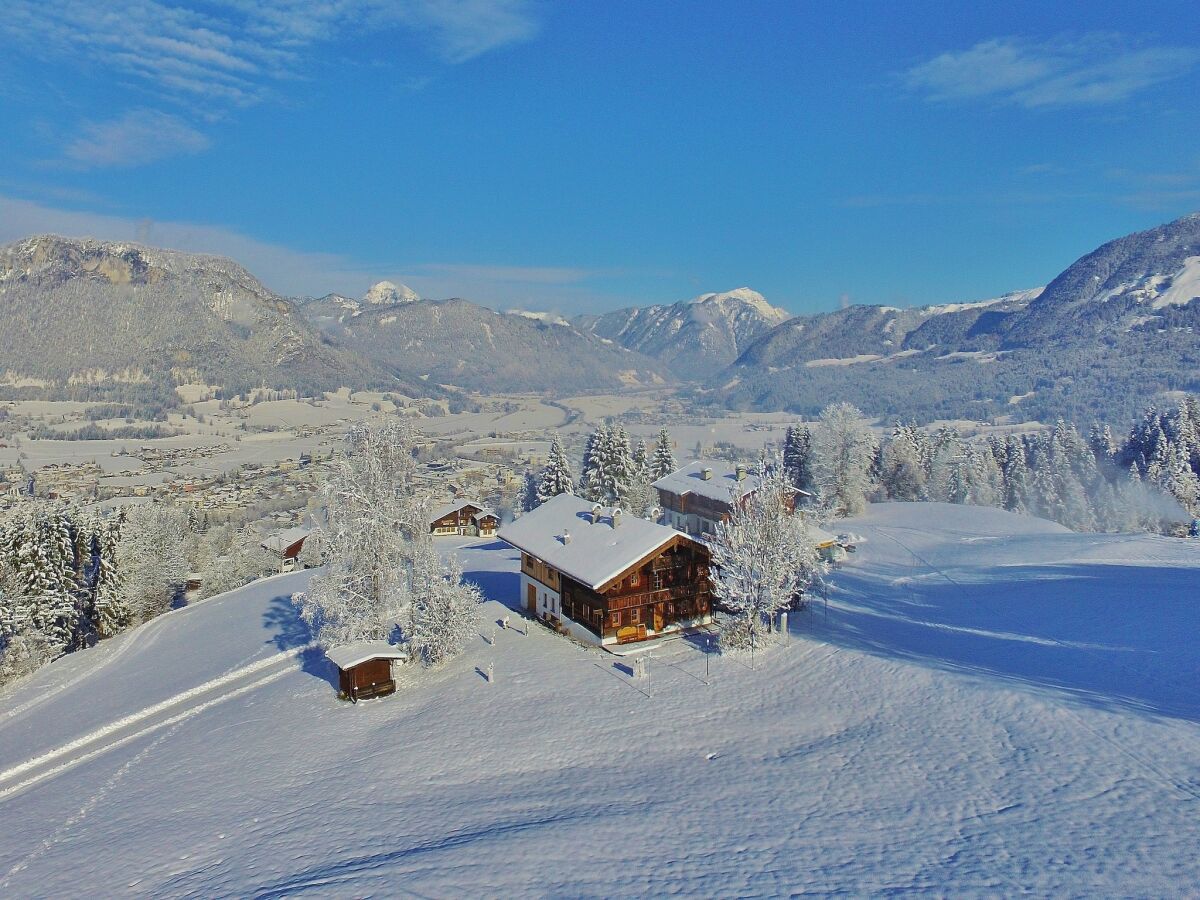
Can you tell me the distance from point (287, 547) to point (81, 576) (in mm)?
23266

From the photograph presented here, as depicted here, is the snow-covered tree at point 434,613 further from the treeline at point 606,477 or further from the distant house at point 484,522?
the distant house at point 484,522

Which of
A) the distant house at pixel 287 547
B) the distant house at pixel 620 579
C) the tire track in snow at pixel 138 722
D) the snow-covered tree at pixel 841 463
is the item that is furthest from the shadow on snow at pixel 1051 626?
the distant house at pixel 287 547

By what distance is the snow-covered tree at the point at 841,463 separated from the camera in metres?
70.6

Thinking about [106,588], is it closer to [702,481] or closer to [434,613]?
[434,613]

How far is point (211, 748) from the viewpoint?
27.0m

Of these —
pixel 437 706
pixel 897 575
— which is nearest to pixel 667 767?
pixel 437 706

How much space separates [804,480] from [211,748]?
199ft

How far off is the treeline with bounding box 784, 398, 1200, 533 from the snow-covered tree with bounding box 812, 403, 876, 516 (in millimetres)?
100

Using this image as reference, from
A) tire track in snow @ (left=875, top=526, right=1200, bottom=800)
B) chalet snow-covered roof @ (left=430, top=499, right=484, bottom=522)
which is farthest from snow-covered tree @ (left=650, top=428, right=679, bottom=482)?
tire track in snow @ (left=875, top=526, right=1200, bottom=800)

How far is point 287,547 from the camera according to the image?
70.0 m

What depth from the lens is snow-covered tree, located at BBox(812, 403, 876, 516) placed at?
70.6 meters

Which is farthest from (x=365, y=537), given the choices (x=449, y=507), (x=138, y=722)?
(x=449, y=507)

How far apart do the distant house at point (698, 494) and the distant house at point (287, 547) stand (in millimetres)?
34864

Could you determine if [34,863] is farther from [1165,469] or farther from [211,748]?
[1165,469]
